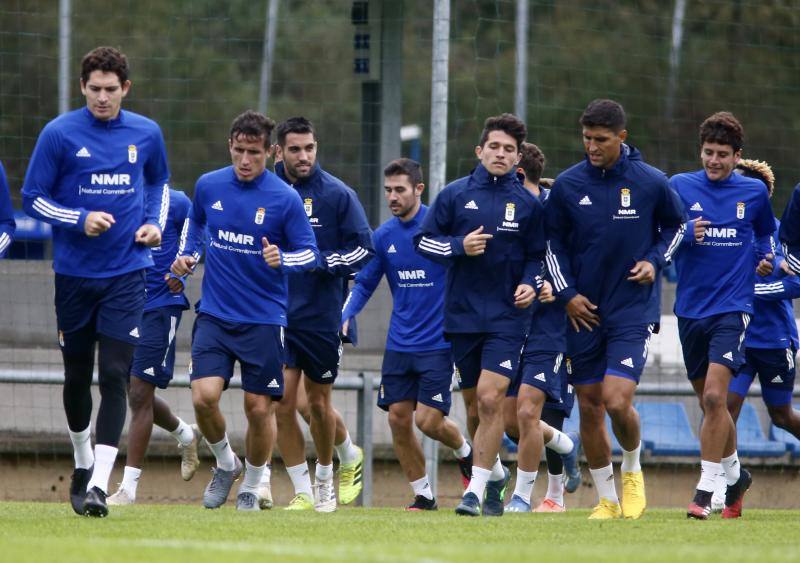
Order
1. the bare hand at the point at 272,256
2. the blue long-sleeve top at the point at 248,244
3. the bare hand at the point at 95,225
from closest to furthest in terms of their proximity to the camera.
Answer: the bare hand at the point at 95,225
the bare hand at the point at 272,256
the blue long-sleeve top at the point at 248,244

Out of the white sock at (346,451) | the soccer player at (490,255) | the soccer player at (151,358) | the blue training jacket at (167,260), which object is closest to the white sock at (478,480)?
the soccer player at (490,255)

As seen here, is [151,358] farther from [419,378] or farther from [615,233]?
[615,233]

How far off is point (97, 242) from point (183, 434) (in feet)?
11.5

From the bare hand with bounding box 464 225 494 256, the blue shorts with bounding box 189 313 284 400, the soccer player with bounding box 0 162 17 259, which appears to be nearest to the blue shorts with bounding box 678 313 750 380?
the bare hand with bounding box 464 225 494 256

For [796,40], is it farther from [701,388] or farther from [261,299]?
[261,299]

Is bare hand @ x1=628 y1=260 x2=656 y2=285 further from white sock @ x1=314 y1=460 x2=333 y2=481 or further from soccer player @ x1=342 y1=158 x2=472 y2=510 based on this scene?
white sock @ x1=314 y1=460 x2=333 y2=481

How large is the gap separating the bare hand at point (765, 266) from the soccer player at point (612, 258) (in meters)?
1.05

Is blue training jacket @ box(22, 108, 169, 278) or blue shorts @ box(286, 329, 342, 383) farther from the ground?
blue training jacket @ box(22, 108, 169, 278)

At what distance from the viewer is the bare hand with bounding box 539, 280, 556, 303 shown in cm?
962

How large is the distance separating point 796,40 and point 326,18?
16.6ft

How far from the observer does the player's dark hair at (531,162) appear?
414 inches

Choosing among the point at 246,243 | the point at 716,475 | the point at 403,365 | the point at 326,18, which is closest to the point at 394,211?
the point at 403,365

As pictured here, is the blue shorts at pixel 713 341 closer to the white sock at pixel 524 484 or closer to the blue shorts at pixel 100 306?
the white sock at pixel 524 484

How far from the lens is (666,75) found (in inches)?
687
